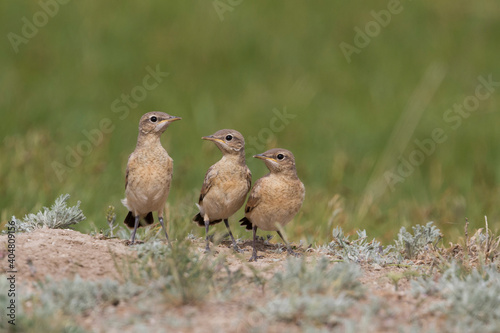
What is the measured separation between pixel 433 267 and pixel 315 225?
3097 mm

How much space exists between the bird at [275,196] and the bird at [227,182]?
15cm

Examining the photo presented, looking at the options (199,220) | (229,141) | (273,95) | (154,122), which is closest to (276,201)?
(229,141)

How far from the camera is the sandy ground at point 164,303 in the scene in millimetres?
5020

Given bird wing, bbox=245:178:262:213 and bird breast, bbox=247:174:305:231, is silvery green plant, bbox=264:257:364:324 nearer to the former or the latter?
bird breast, bbox=247:174:305:231

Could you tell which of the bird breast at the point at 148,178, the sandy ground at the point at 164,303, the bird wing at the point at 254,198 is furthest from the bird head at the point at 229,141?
the sandy ground at the point at 164,303

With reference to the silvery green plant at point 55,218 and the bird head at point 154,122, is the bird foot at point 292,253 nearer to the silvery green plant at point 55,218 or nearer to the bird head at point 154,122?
the bird head at point 154,122

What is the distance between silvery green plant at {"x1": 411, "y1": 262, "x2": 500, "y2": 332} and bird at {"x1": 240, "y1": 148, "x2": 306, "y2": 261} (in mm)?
1700

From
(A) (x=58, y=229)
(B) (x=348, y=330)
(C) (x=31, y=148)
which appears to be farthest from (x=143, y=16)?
(B) (x=348, y=330)

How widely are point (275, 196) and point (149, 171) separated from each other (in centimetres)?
120

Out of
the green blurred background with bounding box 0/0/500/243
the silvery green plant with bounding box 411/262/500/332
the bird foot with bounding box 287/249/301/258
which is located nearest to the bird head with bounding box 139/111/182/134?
the bird foot with bounding box 287/249/301/258

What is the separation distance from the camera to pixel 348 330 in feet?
15.6

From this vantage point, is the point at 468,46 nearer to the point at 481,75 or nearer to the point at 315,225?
the point at 481,75

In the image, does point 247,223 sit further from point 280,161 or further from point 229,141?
point 229,141

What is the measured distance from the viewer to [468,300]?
5266 mm
